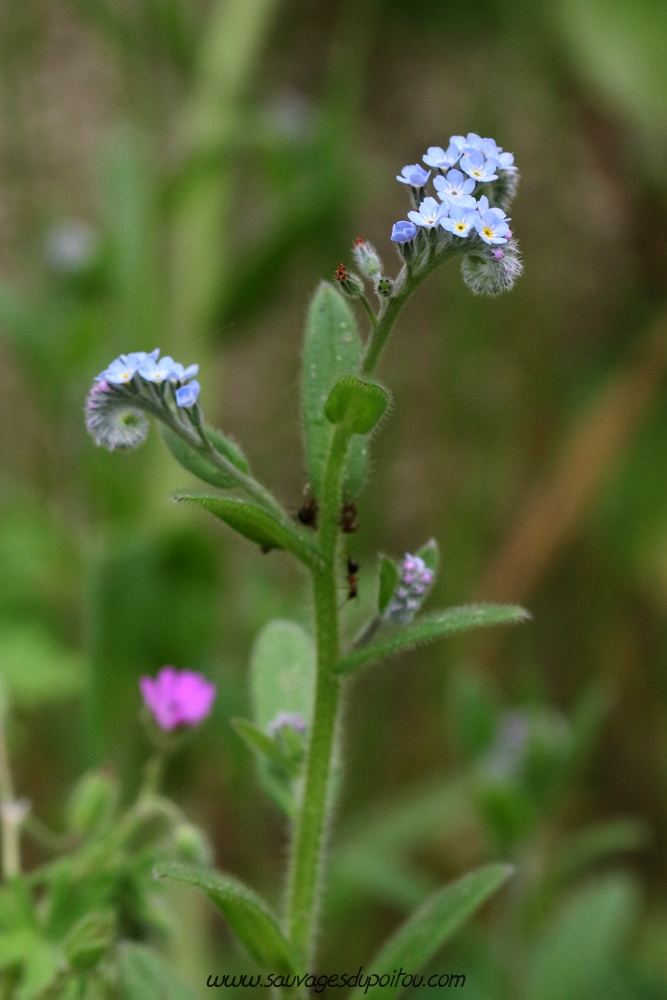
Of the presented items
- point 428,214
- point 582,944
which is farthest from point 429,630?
point 582,944

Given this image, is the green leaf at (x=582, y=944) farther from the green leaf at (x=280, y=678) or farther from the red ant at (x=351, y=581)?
the red ant at (x=351, y=581)

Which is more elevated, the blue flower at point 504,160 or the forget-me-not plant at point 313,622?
the blue flower at point 504,160

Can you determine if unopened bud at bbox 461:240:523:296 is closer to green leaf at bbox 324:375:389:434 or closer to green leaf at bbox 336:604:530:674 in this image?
green leaf at bbox 324:375:389:434

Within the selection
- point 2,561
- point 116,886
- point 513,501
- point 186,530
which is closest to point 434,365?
point 513,501

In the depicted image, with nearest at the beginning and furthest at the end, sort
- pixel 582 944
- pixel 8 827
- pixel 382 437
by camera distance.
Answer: pixel 8 827, pixel 582 944, pixel 382 437

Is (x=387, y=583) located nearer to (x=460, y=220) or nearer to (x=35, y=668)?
(x=460, y=220)

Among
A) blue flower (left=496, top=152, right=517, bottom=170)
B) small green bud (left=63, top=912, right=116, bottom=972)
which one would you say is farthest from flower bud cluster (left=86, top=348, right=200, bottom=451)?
small green bud (left=63, top=912, right=116, bottom=972)

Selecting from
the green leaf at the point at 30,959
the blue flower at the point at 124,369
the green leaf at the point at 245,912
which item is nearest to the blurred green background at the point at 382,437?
the green leaf at the point at 30,959
